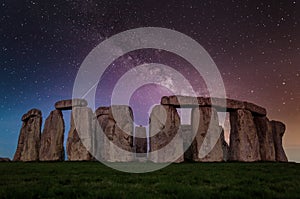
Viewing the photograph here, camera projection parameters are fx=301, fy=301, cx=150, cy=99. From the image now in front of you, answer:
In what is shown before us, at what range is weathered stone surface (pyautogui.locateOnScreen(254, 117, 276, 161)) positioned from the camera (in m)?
23.0

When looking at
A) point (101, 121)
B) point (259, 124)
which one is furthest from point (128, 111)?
point (259, 124)

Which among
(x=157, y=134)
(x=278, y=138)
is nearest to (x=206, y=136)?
(x=157, y=134)

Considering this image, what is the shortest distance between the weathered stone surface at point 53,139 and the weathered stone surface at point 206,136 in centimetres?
916

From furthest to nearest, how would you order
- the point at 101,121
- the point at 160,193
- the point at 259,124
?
the point at 259,124
the point at 101,121
the point at 160,193

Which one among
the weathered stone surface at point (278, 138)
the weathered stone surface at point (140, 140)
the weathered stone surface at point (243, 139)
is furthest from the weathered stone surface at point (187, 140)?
the weathered stone surface at point (278, 138)

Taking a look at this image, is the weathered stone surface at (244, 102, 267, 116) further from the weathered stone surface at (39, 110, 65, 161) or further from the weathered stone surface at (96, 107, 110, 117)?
the weathered stone surface at (39, 110, 65, 161)

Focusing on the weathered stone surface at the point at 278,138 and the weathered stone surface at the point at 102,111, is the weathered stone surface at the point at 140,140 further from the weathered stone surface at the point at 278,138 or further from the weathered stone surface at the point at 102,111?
the weathered stone surface at the point at 278,138

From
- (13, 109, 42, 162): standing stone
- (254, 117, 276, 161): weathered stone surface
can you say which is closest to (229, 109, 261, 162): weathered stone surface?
(254, 117, 276, 161): weathered stone surface

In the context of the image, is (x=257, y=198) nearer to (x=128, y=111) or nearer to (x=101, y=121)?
(x=128, y=111)

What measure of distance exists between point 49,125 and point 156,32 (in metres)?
10.4

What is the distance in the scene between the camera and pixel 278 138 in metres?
25.8

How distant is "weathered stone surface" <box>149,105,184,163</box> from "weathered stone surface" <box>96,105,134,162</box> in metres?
1.65

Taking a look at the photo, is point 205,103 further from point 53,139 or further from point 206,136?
point 53,139

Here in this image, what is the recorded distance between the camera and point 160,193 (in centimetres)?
556
